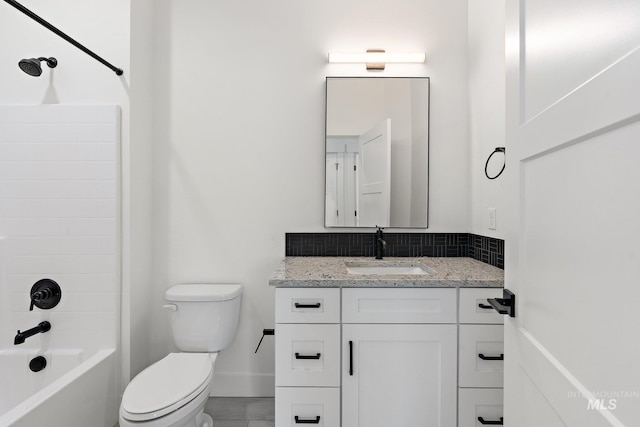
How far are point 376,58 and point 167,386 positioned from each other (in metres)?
2.08

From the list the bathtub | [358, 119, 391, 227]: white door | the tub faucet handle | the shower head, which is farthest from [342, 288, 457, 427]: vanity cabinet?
the shower head

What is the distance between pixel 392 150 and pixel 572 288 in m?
1.51

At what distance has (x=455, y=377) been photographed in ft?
4.61

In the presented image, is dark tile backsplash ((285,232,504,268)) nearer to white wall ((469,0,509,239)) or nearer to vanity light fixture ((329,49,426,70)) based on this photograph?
white wall ((469,0,509,239))

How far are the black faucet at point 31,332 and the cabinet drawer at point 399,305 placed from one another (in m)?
1.59

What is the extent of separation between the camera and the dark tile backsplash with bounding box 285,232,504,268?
6.63ft

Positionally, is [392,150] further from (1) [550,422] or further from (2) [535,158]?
(1) [550,422]

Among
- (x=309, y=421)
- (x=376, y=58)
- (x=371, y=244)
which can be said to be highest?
(x=376, y=58)

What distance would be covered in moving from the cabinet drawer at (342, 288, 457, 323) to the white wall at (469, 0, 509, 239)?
53cm

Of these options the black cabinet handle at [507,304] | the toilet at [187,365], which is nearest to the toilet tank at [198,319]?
the toilet at [187,365]

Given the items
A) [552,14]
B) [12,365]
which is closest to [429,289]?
[552,14]

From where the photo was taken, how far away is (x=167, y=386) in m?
1.37

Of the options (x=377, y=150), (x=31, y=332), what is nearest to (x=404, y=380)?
(x=377, y=150)

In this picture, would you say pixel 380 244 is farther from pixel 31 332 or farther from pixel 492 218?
pixel 31 332
